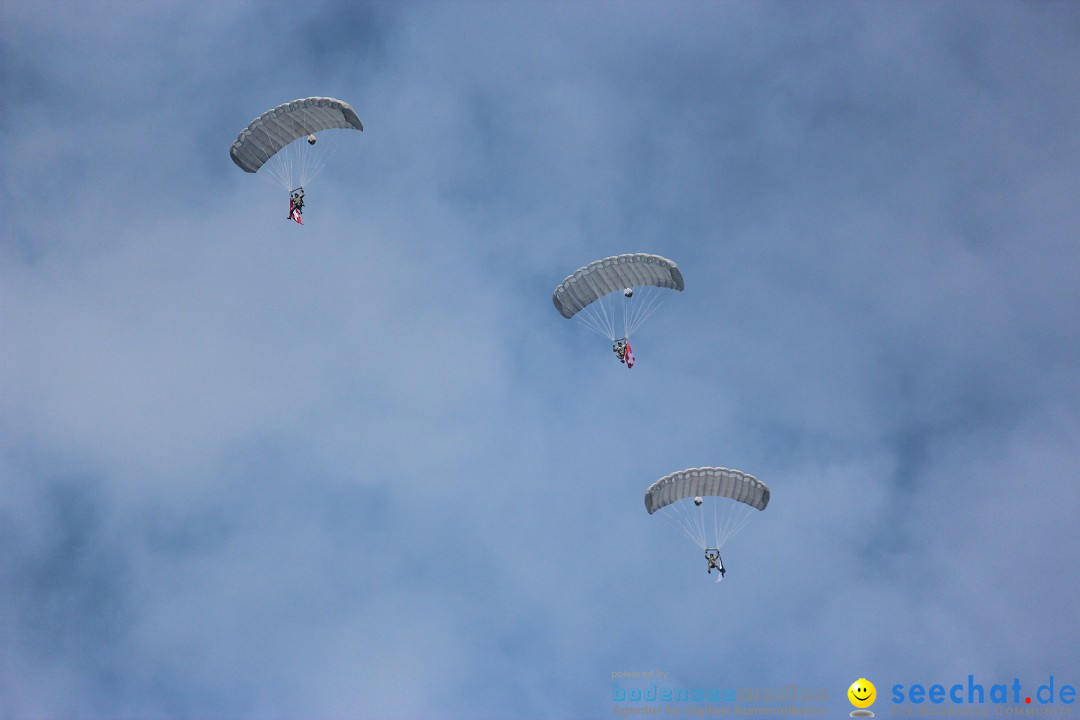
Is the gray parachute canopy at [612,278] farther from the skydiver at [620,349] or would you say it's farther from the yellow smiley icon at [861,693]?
the yellow smiley icon at [861,693]

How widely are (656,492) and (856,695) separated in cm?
1002

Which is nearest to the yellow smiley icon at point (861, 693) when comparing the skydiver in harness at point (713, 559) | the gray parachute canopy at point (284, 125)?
the skydiver in harness at point (713, 559)

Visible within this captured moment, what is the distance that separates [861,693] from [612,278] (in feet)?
57.9

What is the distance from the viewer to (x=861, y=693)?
5322 centimetres

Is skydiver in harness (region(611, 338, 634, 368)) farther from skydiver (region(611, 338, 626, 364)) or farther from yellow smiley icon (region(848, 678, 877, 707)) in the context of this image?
yellow smiley icon (region(848, 678, 877, 707))

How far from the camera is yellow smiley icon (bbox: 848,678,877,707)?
5288 cm

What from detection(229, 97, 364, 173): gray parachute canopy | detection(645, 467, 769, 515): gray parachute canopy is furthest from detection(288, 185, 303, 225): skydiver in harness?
detection(645, 467, 769, 515): gray parachute canopy

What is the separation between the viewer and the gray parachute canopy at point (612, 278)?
5678 cm

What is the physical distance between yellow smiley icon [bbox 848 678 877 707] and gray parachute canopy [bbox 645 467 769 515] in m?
7.27

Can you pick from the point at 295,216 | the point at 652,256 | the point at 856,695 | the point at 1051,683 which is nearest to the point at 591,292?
the point at 652,256

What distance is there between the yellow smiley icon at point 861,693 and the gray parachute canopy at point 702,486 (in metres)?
7.27

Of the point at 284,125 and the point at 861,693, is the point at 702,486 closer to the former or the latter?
the point at 861,693

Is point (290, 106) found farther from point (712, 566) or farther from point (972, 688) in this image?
point (972, 688)

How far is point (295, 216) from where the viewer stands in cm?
6253
